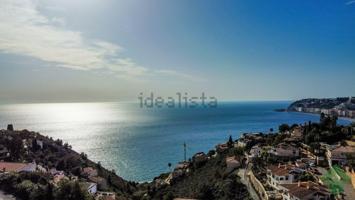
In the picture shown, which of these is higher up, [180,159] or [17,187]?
[17,187]

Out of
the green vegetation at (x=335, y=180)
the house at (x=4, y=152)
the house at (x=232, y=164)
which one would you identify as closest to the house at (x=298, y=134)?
the house at (x=232, y=164)

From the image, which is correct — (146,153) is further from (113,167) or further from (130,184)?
(130,184)

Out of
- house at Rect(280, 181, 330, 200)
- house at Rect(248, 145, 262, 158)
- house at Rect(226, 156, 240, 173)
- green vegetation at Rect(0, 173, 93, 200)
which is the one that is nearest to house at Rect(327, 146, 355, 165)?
house at Rect(248, 145, 262, 158)

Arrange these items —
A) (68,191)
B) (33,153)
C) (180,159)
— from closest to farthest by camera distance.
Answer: (68,191) → (33,153) → (180,159)

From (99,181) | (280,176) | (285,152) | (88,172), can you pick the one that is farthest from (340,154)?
(88,172)

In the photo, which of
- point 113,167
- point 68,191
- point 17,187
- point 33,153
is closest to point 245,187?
point 68,191
